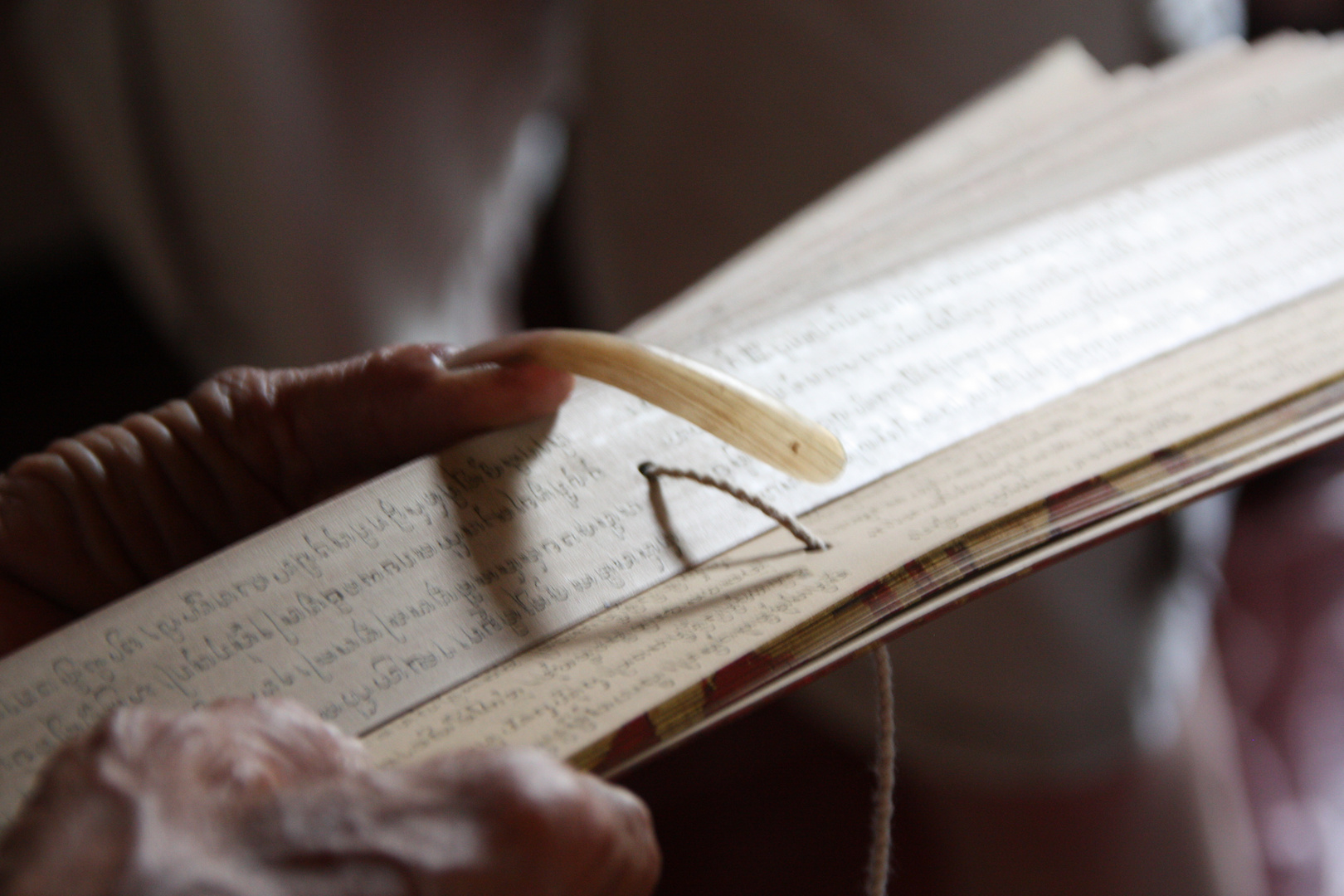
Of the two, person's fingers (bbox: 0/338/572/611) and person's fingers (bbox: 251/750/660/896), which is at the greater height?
person's fingers (bbox: 0/338/572/611)

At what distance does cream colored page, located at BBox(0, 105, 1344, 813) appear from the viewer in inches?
10.8

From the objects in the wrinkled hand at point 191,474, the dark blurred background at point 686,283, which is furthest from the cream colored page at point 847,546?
the dark blurred background at point 686,283

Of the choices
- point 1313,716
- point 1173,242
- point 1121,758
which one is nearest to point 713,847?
point 1121,758

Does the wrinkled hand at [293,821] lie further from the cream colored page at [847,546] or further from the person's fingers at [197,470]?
the person's fingers at [197,470]

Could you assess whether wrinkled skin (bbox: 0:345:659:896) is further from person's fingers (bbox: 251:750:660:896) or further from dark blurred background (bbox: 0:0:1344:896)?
dark blurred background (bbox: 0:0:1344:896)

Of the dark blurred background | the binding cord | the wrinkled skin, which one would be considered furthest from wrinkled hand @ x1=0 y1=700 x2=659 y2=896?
the dark blurred background

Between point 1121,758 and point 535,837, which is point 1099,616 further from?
point 535,837

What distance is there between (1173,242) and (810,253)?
0.52 feet

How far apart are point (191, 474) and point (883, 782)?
0.28 metres

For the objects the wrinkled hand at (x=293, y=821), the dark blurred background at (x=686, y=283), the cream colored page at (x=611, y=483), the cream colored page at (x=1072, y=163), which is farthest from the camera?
the dark blurred background at (x=686, y=283)

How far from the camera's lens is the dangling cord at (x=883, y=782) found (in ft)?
0.93

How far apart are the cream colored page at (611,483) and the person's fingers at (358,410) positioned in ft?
0.05

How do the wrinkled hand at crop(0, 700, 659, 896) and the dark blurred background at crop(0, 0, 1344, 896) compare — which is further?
the dark blurred background at crop(0, 0, 1344, 896)

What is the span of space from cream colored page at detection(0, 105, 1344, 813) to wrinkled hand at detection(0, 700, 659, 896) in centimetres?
6
